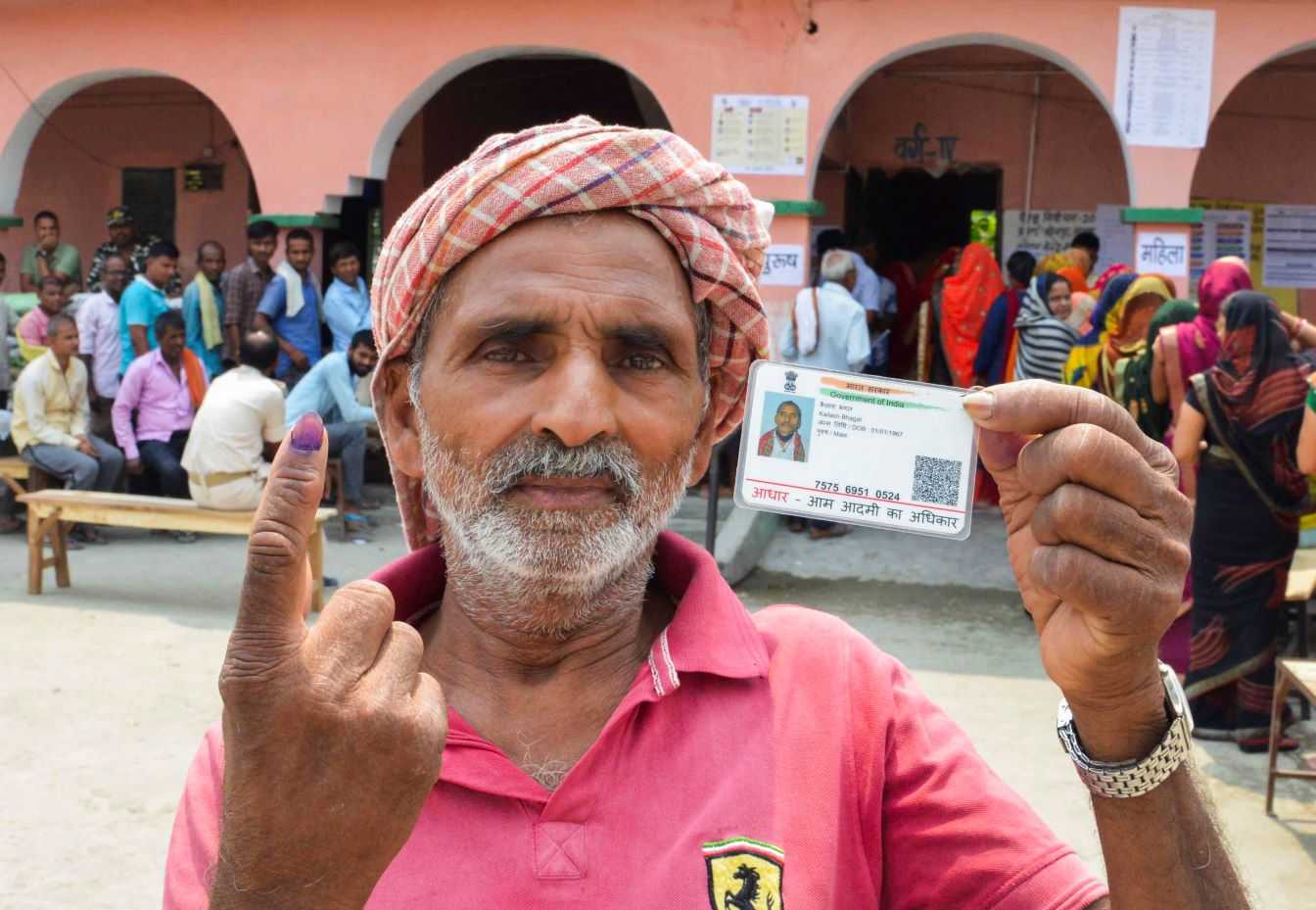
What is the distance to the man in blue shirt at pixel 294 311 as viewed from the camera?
966 centimetres

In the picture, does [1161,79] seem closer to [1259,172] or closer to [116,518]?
[1259,172]

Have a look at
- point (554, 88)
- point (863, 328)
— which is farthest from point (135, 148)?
point (863, 328)

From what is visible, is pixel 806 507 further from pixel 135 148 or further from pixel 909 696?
pixel 135 148

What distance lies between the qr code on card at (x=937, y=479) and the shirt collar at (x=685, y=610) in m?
0.35

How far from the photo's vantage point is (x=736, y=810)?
1601 mm

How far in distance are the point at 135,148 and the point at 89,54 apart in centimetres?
290

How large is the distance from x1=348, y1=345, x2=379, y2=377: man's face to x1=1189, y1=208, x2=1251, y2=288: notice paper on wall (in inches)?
261

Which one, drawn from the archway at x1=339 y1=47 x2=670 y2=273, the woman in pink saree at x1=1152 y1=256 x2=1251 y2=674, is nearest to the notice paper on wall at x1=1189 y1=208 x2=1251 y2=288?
the archway at x1=339 y1=47 x2=670 y2=273

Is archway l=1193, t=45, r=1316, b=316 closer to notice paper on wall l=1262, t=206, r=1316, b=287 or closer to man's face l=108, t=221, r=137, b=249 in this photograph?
notice paper on wall l=1262, t=206, r=1316, b=287

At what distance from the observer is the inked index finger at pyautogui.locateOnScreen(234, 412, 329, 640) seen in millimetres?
1221

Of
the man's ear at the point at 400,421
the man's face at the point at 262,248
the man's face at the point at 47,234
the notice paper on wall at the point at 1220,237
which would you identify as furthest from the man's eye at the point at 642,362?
the man's face at the point at 47,234

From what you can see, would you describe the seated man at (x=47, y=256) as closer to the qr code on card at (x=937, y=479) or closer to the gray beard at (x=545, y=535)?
the gray beard at (x=545, y=535)

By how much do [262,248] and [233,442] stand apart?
3240 mm

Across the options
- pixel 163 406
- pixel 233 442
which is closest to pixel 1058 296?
pixel 233 442
